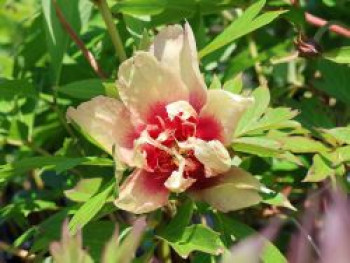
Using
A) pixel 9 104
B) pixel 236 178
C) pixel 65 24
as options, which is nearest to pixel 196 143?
pixel 236 178

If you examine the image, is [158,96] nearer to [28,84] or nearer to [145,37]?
[145,37]

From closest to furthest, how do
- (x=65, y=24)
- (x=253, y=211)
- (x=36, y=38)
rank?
(x=65, y=24) → (x=253, y=211) → (x=36, y=38)

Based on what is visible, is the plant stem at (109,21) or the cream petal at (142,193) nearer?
the cream petal at (142,193)

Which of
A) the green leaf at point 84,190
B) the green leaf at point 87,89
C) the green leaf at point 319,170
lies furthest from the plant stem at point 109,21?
the green leaf at point 319,170

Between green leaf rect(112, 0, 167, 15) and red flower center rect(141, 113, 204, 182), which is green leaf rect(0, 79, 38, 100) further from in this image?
red flower center rect(141, 113, 204, 182)

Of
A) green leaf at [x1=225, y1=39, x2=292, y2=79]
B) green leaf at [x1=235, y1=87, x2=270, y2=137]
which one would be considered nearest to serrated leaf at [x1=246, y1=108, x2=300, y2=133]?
green leaf at [x1=235, y1=87, x2=270, y2=137]

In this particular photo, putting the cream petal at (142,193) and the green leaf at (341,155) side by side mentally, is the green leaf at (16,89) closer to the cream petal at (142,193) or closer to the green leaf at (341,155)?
the cream petal at (142,193)
